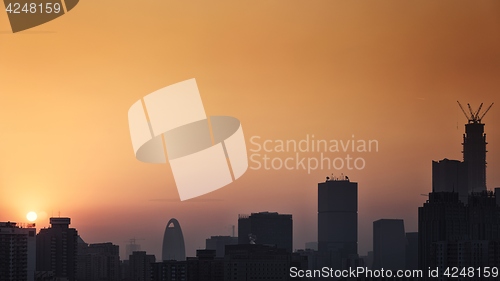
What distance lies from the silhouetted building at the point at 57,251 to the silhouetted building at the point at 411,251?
5.14 meters

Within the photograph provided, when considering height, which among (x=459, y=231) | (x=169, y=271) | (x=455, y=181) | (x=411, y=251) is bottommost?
(x=169, y=271)

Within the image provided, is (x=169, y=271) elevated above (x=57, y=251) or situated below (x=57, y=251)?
below

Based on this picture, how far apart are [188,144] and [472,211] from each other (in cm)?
886

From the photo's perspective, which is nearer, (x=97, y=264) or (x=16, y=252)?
(x=16, y=252)

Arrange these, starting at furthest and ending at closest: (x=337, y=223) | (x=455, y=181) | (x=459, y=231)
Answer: (x=455, y=181)
(x=337, y=223)
(x=459, y=231)

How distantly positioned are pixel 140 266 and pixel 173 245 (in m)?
1.32

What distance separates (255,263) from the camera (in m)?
15.8

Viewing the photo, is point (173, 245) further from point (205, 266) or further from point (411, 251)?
point (411, 251)

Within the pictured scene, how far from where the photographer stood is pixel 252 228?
1886 cm

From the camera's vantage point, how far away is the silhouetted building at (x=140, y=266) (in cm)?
1733

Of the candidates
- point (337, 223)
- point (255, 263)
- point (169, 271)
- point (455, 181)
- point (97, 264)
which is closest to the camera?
point (255, 263)

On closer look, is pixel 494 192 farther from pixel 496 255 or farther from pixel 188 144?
pixel 188 144

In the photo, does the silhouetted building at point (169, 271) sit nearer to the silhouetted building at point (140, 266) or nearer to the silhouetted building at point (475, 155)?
the silhouetted building at point (140, 266)

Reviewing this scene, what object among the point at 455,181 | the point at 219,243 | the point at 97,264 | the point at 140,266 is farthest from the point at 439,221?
the point at 97,264
